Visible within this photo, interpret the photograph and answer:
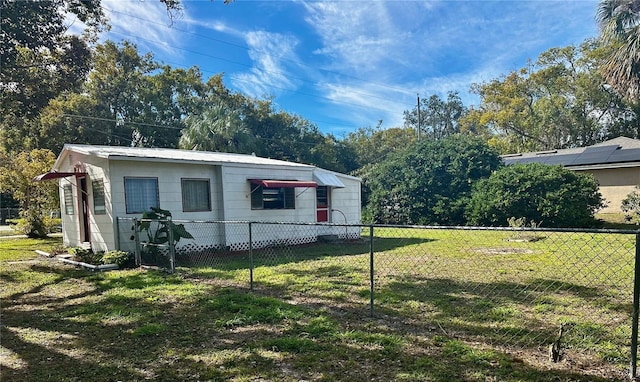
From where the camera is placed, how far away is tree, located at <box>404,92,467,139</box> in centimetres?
4600

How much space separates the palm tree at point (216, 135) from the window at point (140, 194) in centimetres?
1140

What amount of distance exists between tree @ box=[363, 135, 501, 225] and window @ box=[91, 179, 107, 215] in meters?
11.8

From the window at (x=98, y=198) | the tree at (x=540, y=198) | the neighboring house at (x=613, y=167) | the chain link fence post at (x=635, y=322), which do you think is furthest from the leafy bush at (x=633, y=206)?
the window at (x=98, y=198)

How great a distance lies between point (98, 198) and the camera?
360 inches

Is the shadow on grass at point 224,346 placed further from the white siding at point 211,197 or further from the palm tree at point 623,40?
the palm tree at point 623,40

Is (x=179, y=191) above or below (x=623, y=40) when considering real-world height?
below

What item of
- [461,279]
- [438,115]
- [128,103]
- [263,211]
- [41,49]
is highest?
[438,115]

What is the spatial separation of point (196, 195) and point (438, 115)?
43194 millimetres

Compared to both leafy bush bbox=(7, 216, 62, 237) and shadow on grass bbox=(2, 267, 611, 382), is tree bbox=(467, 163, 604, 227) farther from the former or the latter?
leafy bush bbox=(7, 216, 62, 237)

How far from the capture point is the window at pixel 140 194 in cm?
874

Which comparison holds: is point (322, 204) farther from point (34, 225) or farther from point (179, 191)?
point (34, 225)

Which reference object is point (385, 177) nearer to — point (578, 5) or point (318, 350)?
point (578, 5)

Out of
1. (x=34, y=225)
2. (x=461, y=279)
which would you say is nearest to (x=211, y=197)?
(x=461, y=279)

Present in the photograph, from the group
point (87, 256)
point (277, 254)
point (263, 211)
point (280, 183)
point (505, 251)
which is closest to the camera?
point (87, 256)
